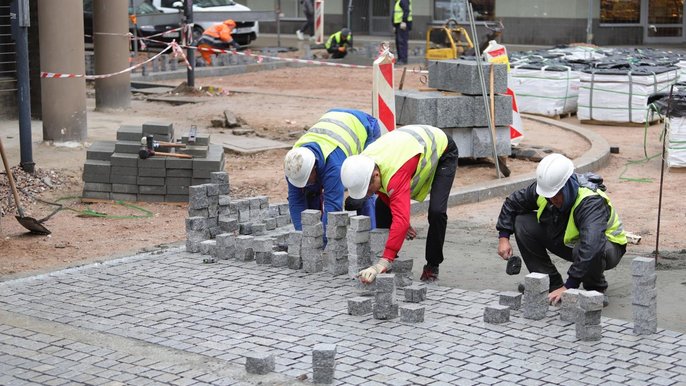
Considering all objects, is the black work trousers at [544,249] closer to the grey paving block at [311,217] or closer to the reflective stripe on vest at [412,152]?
the reflective stripe on vest at [412,152]

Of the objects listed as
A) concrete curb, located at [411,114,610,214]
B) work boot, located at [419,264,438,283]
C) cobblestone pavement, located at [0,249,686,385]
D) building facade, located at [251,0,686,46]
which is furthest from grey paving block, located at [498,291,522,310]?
building facade, located at [251,0,686,46]

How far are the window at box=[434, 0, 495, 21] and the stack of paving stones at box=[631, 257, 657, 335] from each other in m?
26.7

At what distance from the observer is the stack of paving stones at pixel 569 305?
280 inches

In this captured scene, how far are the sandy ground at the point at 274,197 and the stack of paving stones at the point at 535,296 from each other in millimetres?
607

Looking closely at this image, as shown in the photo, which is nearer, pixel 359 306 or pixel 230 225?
pixel 359 306

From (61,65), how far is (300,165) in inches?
279

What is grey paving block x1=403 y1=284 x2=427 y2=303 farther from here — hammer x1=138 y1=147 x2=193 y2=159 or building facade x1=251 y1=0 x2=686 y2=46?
building facade x1=251 y1=0 x2=686 y2=46

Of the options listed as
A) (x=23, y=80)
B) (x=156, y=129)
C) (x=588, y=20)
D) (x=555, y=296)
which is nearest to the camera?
(x=555, y=296)

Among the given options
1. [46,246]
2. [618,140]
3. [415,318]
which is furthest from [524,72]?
[415,318]

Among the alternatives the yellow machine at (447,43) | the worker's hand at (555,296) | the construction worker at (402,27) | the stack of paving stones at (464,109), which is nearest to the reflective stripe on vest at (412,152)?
the worker's hand at (555,296)

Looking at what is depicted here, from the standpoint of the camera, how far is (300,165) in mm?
8266

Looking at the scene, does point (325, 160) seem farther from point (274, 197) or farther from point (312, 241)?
point (274, 197)

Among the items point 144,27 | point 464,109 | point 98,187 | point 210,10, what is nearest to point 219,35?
point 210,10

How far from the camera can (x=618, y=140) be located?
1612 cm
